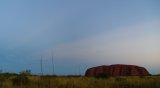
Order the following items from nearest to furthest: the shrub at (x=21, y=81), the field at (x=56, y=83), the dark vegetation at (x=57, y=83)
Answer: the field at (x=56, y=83), the dark vegetation at (x=57, y=83), the shrub at (x=21, y=81)

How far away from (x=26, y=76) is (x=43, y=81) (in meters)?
5.04

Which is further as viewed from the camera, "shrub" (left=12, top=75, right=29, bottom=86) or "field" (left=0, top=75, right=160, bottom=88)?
"shrub" (left=12, top=75, right=29, bottom=86)

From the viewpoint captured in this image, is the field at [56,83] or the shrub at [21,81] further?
the shrub at [21,81]

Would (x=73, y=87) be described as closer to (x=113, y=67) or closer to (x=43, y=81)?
(x=43, y=81)

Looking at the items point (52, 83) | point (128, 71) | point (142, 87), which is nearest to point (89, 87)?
point (52, 83)

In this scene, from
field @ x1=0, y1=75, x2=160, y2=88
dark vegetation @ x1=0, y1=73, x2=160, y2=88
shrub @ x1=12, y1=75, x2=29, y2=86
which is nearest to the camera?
field @ x1=0, y1=75, x2=160, y2=88

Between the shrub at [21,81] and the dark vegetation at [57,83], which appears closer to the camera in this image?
the dark vegetation at [57,83]

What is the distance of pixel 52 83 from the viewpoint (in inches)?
596

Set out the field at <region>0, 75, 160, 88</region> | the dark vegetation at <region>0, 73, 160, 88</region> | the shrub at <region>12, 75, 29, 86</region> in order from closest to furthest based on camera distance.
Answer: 1. the field at <region>0, 75, 160, 88</region>
2. the dark vegetation at <region>0, 73, 160, 88</region>
3. the shrub at <region>12, 75, 29, 86</region>

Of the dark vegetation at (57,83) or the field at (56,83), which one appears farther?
the dark vegetation at (57,83)

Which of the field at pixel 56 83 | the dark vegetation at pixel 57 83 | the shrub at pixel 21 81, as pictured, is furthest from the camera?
the shrub at pixel 21 81

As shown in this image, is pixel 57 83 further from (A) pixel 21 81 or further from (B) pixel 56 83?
(A) pixel 21 81

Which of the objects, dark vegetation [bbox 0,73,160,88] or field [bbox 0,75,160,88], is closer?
field [bbox 0,75,160,88]

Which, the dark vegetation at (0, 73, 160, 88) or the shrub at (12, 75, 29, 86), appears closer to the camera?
the dark vegetation at (0, 73, 160, 88)
